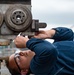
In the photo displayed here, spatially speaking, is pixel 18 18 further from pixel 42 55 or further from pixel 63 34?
pixel 42 55

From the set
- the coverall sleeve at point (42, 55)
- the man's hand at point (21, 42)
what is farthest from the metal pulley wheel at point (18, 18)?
the coverall sleeve at point (42, 55)

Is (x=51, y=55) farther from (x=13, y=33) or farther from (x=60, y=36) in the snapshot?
(x=13, y=33)

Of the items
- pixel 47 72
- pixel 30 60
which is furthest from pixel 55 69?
pixel 30 60

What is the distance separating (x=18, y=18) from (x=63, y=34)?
50 centimetres

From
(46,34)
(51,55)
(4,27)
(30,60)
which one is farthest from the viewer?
(4,27)

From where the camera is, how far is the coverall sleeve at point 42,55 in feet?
10.9

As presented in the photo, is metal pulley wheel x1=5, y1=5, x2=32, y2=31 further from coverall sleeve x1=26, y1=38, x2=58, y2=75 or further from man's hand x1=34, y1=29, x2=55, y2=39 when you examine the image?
coverall sleeve x1=26, y1=38, x2=58, y2=75

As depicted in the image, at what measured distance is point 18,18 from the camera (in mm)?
4320

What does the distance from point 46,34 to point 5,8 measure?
23.1 inches

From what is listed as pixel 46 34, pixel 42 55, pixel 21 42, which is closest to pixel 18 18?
pixel 46 34

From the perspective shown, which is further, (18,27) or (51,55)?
(18,27)

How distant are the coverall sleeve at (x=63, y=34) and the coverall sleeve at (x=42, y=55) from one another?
679mm

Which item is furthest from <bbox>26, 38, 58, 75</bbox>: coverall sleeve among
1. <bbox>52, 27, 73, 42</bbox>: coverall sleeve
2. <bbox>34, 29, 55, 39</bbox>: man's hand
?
<bbox>52, 27, 73, 42</bbox>: coverall sleeve

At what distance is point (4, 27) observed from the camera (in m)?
4.33
